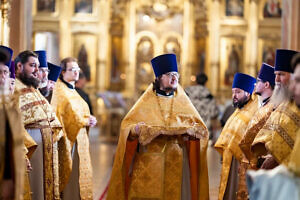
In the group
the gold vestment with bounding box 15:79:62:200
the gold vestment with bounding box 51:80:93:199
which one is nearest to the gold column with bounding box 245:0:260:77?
the gold vestment with bounding box 51:80:93:199

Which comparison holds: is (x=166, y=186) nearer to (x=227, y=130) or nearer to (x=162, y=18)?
(x=227, y=130)

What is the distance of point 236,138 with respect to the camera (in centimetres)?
625

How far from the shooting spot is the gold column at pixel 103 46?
63.6 feet

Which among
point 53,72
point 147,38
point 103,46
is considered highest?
point 147,38

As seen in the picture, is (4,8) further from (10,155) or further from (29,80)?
(10,155)

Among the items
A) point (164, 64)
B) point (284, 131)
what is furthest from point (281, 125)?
point (164, 64)

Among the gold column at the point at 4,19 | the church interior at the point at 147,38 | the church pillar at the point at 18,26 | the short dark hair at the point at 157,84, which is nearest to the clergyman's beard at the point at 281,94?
the short dark hair at the point at 157,84

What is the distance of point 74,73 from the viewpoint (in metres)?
6.82

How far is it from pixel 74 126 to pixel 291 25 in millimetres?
4875

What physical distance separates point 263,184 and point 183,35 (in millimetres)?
16192

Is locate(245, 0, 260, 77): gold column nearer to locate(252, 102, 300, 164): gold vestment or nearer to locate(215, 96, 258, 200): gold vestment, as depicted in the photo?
locate(215, 96, 258, 200): gold vestment

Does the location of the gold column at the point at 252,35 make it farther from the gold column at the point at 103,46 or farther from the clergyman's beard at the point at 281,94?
the clergyman's beard at the point at 281,94

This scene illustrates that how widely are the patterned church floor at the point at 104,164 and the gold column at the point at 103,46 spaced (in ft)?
6.15

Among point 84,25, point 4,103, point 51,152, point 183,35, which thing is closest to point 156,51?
point 183,35
